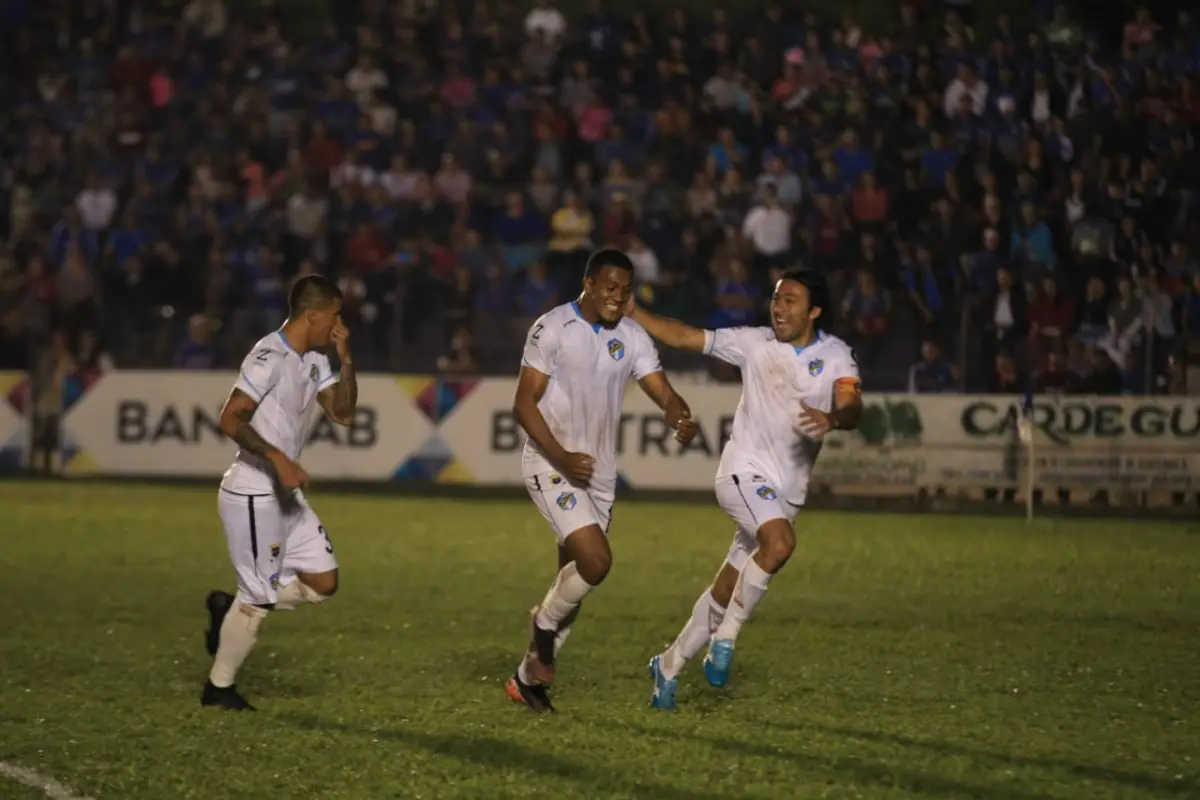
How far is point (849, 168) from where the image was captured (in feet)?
72.6

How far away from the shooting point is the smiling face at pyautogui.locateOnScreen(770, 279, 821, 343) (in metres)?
8.88

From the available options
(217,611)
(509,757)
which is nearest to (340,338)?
(217,611)

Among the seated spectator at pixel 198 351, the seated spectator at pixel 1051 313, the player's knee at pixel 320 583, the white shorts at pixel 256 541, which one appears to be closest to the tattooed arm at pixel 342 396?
the white shorts at pixel 256 541

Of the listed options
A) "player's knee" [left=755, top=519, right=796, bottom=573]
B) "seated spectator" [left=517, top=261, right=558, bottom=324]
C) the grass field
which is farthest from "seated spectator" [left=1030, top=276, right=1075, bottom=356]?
"player's knee" [left=755, top=519, right=796, bottom=573]

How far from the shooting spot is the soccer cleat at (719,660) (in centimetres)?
846

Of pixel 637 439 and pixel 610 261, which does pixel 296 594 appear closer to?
pixel 610 261

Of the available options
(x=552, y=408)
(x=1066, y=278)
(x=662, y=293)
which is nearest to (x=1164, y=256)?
(x=1066, y=278)

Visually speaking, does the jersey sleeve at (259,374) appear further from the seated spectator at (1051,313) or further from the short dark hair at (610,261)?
the seated spectator at (1051,313)

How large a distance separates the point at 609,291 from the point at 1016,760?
2792 mm

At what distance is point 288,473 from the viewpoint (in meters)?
8.12

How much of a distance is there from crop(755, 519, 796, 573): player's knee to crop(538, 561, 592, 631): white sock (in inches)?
32.3

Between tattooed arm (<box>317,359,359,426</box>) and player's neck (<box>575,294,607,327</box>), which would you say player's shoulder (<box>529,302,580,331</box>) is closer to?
player's neck (<box>575,294,607,327</box>)

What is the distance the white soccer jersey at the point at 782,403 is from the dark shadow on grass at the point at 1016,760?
123 cm

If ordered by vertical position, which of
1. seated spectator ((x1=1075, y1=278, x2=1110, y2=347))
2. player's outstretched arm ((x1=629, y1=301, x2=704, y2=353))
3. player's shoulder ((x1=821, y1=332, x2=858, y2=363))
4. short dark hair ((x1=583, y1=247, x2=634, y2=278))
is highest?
seated spectator ((x1=1075, y1=278, x2=1110, y2=347))
